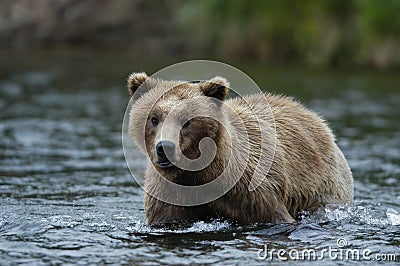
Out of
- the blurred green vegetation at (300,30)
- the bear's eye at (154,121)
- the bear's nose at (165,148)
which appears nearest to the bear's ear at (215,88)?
the bear's eye at (154,121)

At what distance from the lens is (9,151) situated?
43.9ft

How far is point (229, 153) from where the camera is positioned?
288 inches

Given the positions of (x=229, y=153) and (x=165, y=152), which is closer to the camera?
(x=165, y=152)

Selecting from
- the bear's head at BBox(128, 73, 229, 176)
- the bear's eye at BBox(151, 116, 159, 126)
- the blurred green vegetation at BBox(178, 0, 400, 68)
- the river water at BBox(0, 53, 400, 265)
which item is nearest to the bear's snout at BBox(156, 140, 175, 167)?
the bear's head at BBox(128, 73, 229, 176)

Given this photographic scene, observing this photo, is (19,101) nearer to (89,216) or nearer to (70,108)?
(70,108)

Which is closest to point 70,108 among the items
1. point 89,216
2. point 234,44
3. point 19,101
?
point 19,101

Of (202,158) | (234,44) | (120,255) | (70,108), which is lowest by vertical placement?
(120,255)

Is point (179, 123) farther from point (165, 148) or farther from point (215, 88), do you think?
point (215, 88)

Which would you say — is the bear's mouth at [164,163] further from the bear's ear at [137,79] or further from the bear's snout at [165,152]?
the bear's ear at [137,79]

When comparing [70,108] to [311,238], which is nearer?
[311,238]

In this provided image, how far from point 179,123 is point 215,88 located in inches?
23.6

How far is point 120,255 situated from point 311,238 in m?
1.81

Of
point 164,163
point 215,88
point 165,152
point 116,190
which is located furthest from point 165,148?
point 116,190

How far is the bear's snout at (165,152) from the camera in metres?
6.73
